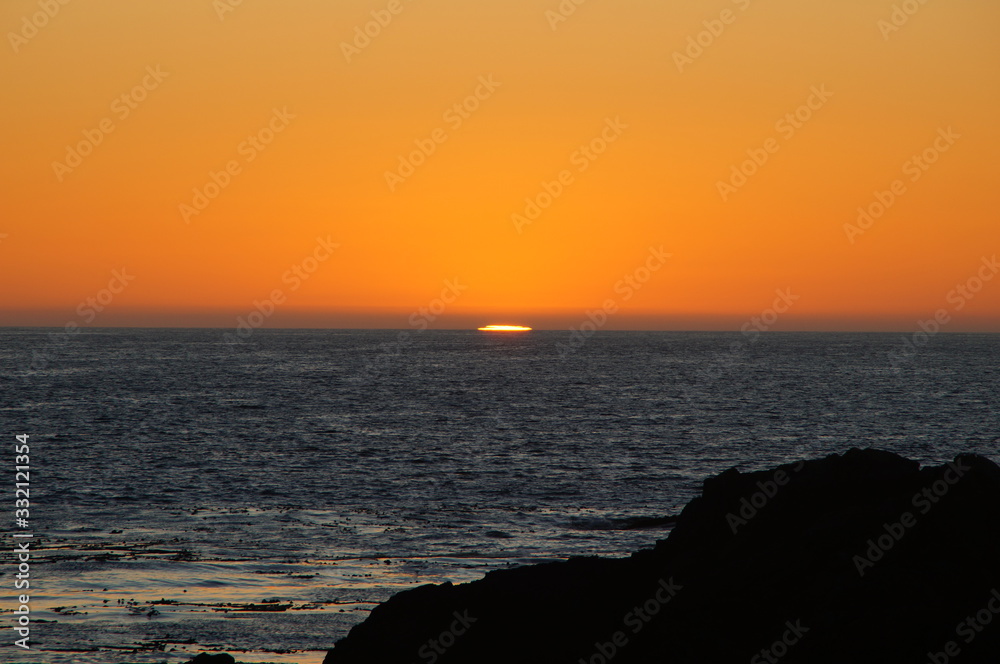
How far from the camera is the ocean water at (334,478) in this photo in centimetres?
2173

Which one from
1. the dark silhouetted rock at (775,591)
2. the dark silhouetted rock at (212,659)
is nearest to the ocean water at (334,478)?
the dark silhouetted rock at (212,659)

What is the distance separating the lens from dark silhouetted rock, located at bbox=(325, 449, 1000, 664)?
13914 millimetres

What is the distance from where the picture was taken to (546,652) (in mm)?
15281

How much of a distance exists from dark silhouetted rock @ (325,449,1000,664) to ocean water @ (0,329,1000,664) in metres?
4.38

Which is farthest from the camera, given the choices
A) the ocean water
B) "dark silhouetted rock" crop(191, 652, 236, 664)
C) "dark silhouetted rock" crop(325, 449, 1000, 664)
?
the ocean water

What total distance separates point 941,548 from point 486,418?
60.5 m

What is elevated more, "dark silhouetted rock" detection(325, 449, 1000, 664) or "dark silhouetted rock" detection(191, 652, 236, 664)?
"dark silhouetted rock" detection(325, 449, 1000, 664)

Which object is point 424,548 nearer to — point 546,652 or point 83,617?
point 83,617

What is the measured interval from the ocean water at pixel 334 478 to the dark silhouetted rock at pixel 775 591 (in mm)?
4378

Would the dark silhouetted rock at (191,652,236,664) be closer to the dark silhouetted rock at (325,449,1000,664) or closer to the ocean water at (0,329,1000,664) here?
the dark silhouetted rock at (325,449,1000,664)

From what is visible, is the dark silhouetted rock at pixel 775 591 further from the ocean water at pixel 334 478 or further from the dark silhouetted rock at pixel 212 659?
the ocean water at pixel 334 478

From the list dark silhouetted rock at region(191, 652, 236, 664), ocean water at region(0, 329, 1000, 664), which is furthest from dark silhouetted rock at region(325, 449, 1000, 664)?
ocean water at region(0, 329, 1000, 664)

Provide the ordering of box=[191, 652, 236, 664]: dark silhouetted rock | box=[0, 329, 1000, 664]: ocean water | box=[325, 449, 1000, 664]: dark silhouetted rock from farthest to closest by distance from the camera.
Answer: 1. box=[0, 329, 1000, 664]: ocean water
2. box=[191, 652, 236, 664]: dark silhouetted rock
3. box=[325, 449, 1000, 664]: dark silhouetted rock

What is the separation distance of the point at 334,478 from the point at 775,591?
1245 inches
